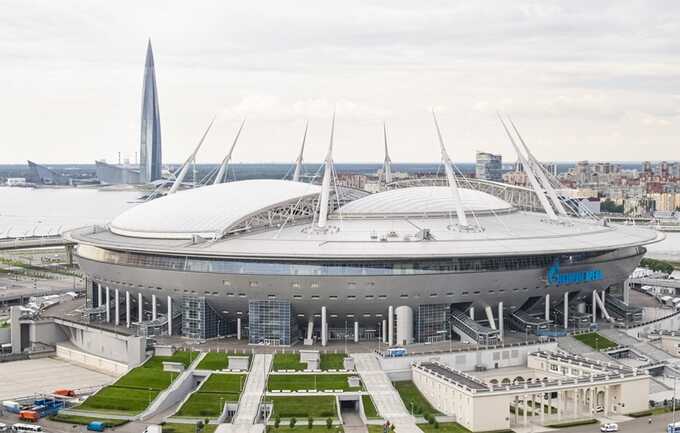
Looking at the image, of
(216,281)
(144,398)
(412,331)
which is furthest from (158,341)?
(412,331)

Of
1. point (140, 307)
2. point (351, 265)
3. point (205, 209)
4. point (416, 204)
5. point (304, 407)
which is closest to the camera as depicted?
point (304, 407)

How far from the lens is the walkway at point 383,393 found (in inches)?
1759

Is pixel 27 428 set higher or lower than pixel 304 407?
lower

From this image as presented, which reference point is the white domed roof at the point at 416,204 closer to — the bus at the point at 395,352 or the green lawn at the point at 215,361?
the bus at the point at 395,352

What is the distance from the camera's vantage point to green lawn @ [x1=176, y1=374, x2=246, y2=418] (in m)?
45.8

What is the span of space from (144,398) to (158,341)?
1087 cm

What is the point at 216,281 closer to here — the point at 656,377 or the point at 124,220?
the point at 124,220

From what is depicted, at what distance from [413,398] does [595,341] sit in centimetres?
1591

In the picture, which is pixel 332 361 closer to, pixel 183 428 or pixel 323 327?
pixel 323 327

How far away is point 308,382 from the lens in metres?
49.7

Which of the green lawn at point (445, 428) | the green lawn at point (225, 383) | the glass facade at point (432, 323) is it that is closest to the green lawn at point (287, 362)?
the green lawn at point (225, 383)

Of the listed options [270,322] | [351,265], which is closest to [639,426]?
[351,265]

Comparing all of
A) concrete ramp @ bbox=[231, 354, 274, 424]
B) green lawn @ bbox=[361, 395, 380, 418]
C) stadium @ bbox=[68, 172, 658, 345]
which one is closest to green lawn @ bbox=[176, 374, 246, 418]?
concrete ramp @ bbox=[231, 354, 274, 424]

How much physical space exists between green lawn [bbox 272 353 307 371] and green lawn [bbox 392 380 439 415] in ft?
17.6
